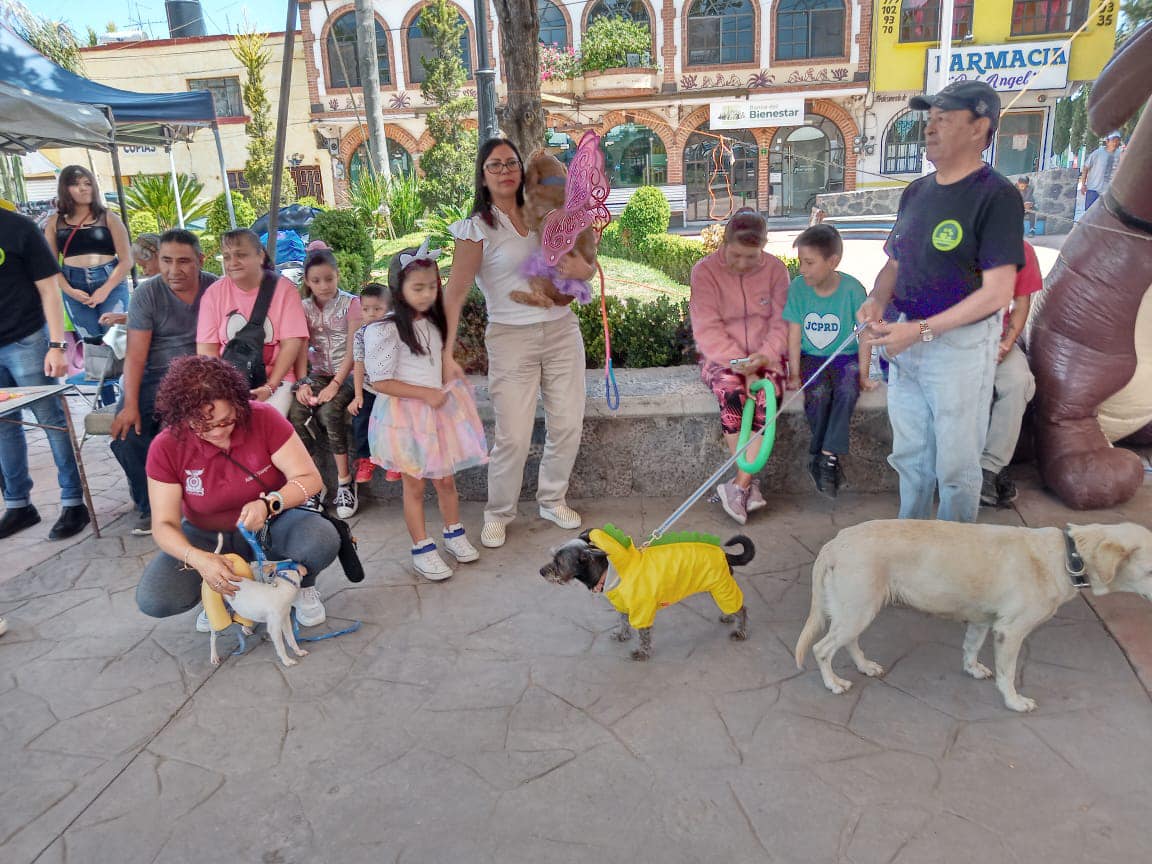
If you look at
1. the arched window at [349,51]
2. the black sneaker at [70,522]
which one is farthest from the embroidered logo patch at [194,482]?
the arched window at [349,51]

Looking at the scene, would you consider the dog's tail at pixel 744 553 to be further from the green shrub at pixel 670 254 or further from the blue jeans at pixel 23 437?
the green shrub at pixel 670 254

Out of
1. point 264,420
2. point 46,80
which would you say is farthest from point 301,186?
point 264,420

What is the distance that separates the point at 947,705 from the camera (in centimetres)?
282

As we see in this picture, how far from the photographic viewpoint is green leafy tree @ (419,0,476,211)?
20200mm

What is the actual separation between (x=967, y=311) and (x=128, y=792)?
332 centimetres

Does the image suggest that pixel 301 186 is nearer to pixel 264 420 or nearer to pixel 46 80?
pixel 46 80

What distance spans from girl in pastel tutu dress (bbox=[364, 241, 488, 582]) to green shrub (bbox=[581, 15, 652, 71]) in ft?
71.4

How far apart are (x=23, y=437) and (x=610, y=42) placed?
72.4ft

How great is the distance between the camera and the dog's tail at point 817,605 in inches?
111

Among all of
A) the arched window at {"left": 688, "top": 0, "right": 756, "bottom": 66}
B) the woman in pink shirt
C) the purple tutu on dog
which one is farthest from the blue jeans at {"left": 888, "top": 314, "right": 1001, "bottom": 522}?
the arched window at {"left": 688, "top": 0, "right": 756, "bottom": 66}

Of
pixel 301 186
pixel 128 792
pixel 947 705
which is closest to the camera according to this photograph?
pixel 128 792

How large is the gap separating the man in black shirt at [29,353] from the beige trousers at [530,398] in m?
2.44

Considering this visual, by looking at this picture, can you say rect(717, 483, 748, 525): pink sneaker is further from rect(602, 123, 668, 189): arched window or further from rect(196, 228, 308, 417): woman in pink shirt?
rect(602, 123, 668, 189): arched window

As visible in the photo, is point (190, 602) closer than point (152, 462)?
No
